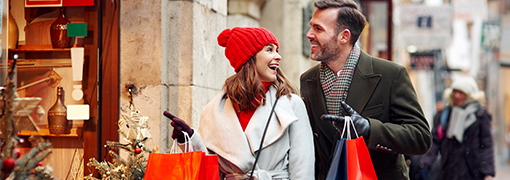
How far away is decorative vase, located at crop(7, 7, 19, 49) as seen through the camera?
402 cm

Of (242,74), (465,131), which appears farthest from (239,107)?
(465,131)

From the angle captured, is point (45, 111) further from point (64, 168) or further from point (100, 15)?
point (100, 15)

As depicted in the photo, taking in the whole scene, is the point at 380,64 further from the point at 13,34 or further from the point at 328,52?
the point at 13,34

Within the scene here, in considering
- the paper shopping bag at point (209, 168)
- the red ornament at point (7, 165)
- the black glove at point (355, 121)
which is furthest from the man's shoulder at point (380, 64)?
the red ornament at point (7, 165)

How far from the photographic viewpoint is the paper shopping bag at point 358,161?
3041 millimetres

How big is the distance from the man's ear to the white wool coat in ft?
1.75

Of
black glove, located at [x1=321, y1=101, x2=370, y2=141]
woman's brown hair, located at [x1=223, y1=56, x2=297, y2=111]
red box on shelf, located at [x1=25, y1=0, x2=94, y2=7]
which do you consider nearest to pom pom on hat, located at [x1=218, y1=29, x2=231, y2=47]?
woman's brown hair, located at [x1=223, y1=56, x2=297, y2=111]

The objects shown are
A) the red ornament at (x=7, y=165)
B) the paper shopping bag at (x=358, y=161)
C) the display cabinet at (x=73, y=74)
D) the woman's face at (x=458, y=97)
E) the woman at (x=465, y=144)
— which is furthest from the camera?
the woman's face at (x=458, y=97)

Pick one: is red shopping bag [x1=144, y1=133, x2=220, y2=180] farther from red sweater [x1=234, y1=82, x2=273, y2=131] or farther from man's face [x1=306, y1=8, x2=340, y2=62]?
man's face [x1=306, y1=8, x2=340, y2=62]

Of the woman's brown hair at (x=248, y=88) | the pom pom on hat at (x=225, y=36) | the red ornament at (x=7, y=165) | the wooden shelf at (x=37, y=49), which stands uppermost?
the pom pom on hat at (x=225, y=36)

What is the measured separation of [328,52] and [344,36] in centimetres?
15

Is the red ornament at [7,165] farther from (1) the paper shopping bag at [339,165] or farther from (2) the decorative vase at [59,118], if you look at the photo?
(2) the decorative vase at [59,118]

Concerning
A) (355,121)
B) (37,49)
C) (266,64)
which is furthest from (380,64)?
(37,49)

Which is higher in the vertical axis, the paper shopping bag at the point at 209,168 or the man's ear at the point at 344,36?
the man's ear at the point at 344,36
